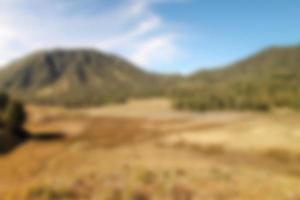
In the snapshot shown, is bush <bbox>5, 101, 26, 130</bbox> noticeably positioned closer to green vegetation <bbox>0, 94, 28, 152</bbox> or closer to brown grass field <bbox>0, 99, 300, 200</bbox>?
green vegetation <bbox>0, 94, 28, 152</bbox>

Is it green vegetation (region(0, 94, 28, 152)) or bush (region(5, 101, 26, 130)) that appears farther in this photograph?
bush (region(5, 101, 26, 130))

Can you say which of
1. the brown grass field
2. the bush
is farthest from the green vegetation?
the brown grass field

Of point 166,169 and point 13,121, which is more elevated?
point 166,169

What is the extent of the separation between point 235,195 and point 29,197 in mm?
7678

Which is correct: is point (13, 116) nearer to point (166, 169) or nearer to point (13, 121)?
point (13, 121)

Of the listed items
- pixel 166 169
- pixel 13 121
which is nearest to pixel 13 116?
pixel 13 121

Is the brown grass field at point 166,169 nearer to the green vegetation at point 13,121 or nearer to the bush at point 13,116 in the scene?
the green vegetation at point 13,121

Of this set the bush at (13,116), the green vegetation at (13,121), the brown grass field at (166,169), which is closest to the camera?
the brown grass field at (166,169)

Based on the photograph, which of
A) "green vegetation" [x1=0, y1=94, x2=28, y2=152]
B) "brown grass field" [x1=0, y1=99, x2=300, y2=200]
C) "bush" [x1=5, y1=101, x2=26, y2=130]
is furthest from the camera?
"bush" [x1=5, y1=101, x2=26, y2=130]

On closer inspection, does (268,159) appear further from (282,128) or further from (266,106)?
(266,106)

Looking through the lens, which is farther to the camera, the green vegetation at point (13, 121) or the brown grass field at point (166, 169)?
the green vegetation at point (13, 121)

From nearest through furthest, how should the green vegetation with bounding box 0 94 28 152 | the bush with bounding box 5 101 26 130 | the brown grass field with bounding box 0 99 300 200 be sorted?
the brown grass field with bounding box 0 99 300 200 → the green vegetation with bounding box 0 94 28 152 → the bush with bounding box 5 101 26 130

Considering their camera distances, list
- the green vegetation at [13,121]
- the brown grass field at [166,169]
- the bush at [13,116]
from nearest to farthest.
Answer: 1. the brown grass field at [166,169]
2. the green vegetation at [13,121]
3. the bush at [13,116]

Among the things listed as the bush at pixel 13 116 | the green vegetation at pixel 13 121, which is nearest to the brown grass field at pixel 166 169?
the green vegetation at pixel 13 121
